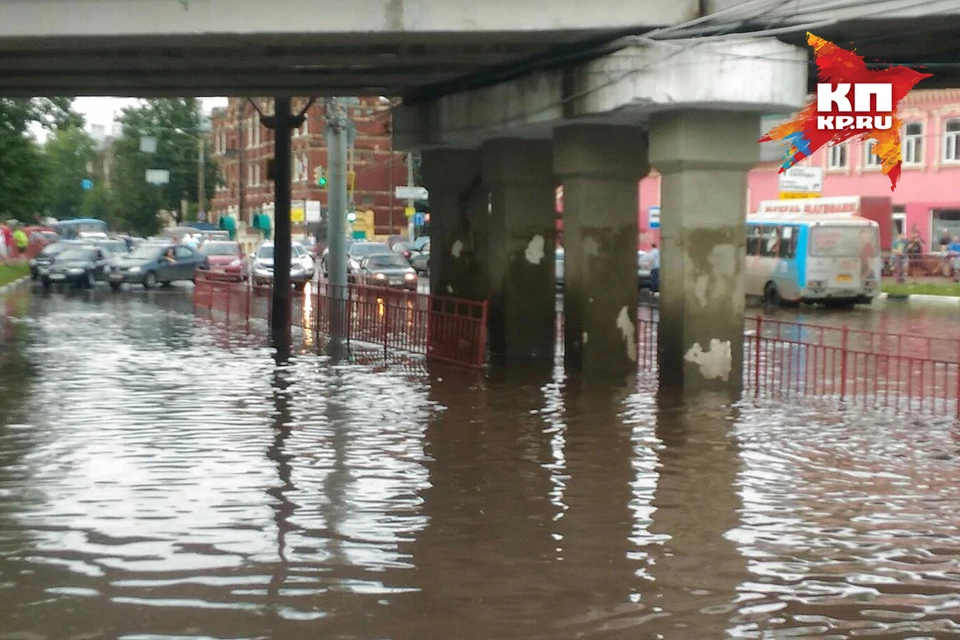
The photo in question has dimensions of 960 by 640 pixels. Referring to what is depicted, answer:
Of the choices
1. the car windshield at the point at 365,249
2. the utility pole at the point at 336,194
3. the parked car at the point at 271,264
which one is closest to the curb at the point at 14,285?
the parked car at the point at 271,264

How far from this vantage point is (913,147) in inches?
2120

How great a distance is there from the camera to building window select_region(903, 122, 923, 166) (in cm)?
5325

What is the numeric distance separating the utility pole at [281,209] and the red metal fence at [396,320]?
428mm

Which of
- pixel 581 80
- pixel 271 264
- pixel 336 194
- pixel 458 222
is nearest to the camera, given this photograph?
pixel 581 80

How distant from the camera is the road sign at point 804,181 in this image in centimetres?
5069

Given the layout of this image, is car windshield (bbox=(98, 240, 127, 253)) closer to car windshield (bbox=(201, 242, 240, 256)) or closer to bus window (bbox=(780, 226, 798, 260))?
car windshield (bbox=(201, 242, 240, 256))

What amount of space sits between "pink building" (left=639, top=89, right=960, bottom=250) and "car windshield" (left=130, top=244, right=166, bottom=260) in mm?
16849

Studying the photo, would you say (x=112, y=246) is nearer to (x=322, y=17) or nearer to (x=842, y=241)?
(x=842, y=241)

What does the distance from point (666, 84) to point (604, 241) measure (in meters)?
3.83

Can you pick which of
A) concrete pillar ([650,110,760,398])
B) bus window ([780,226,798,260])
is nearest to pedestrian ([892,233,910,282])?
bus window ([780,226,798,260])

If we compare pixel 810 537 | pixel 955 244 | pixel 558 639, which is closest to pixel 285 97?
pixel 810 537

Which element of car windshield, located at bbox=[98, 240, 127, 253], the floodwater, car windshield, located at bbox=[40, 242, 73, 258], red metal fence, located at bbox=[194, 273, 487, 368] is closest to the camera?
the floodwater

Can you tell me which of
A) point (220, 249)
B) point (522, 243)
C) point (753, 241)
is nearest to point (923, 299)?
point (753, 241)

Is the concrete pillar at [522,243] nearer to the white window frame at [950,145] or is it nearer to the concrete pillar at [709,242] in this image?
the concrete pillar at [709,242]
